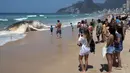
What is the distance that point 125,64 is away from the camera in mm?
8930

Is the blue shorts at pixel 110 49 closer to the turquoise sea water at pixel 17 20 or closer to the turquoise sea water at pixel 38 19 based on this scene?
the turquoise sea water at pixel 17 20

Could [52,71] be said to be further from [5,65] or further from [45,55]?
[45,55]

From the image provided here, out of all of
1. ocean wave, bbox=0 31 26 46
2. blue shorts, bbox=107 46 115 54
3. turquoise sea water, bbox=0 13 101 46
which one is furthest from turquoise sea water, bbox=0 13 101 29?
blue shorts, bbox=107 46 115 54

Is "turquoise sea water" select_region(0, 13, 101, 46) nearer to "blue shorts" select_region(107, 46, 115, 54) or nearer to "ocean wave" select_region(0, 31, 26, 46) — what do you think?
"ocean wave" select_region(0, 31, 26, 46)

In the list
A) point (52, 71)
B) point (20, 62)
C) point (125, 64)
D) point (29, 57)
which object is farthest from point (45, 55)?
point (125, 64)

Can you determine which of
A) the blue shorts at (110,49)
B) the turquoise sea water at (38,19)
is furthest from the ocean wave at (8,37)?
the turquoise sea water at (38,19)

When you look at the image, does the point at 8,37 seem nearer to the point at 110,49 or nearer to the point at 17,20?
the point at 110,49

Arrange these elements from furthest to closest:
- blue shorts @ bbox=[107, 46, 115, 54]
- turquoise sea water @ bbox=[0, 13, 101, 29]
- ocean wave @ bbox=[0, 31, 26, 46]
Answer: turquoise sea water @ bbox=[0, 13, 101, 29]
ocean wave @ bbox=[0, 31, 26, 46]
blue shorts @ bbox=[107, 46, 115, 54]

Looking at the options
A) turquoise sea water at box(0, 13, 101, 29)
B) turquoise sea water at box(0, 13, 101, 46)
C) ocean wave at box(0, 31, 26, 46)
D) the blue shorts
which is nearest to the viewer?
the blue shorts

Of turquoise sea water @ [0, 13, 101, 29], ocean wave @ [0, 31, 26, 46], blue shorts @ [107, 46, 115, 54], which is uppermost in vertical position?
turquoise sea water @ [0, 13, 101, 29]

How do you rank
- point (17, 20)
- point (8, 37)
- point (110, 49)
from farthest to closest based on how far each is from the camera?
1. point (17, 20)
2. point (8, 37)
3. point (110, 49)

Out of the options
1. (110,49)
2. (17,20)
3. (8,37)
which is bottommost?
(8,37)

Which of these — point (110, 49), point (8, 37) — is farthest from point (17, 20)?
point (110, 49)

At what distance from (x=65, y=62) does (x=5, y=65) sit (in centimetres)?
209
